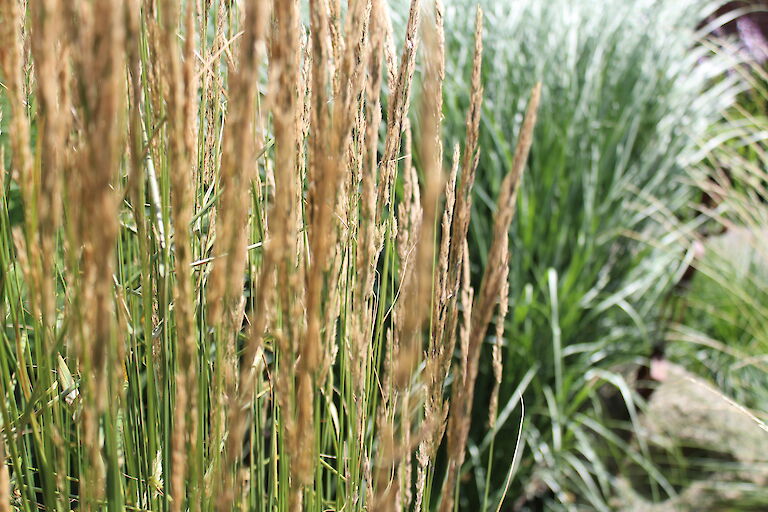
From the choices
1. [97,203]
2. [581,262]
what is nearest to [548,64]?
[581,262]

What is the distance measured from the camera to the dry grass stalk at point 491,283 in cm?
52

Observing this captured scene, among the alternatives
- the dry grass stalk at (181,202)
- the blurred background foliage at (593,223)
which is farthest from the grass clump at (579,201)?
the dry grass stalk at (181,202)

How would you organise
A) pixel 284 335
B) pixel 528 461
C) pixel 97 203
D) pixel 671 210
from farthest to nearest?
pixel 671 210 → pixel 528 461 → pixel 284 335 → pixel 97 203

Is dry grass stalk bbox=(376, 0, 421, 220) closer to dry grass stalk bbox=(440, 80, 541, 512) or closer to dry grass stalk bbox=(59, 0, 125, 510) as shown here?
dry grass stalk bbox=(440, 80, 541, 512)

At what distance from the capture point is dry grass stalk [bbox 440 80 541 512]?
0.52 metres

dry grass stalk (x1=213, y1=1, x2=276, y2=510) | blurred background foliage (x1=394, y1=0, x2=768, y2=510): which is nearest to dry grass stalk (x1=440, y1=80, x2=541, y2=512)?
dry grass stalk (x1=213, y1=1, x2=276, y2=510)

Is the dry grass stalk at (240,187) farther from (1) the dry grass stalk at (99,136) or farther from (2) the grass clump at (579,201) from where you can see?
(2) the grass clump at (579,201)

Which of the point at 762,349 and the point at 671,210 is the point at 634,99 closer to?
the point at 671,210

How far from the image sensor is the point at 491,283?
531 millimetres

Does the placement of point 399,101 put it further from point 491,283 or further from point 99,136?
point 99,136

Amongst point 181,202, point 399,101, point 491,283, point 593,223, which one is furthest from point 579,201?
point 181,202

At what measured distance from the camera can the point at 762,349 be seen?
266 centimetres

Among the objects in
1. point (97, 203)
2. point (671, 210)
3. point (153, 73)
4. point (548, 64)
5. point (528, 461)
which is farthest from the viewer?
point (671, 210)

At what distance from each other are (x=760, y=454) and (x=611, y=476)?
57cm
